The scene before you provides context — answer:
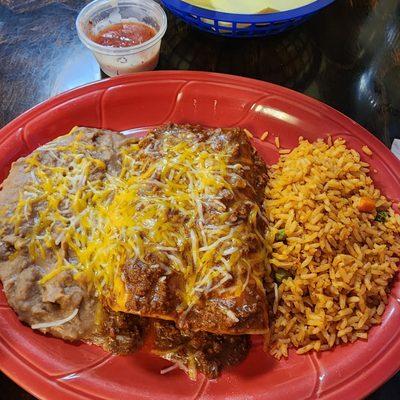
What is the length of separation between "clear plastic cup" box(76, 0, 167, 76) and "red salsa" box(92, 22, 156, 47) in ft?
0.15

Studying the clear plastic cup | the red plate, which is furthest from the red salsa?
the red plate

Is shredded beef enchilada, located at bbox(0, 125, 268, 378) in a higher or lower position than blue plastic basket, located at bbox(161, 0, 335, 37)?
lower

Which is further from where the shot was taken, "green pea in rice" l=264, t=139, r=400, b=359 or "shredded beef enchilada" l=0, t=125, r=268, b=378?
"green pea in rice" l=264, t=139, r=400, b=359

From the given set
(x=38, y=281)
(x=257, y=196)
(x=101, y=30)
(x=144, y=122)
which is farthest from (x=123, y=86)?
(x=38, y=281)

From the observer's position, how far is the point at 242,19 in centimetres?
241

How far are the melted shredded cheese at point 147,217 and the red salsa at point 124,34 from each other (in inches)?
31.7

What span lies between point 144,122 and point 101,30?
646 millimetres

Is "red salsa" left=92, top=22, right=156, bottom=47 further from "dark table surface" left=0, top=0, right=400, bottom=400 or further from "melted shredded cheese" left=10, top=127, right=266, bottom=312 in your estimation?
"melted shredded cheese" left=10, top=127, right=266, bottom=312

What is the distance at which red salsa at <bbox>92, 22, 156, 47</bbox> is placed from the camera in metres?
2.59

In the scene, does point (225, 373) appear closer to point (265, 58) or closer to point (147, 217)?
point (147, 217)

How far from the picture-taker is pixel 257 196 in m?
2.04

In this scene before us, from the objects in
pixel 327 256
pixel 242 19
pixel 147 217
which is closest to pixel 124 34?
pixel 242 19

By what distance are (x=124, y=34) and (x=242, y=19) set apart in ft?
2.22

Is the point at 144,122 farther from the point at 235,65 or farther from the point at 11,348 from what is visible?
the point at 11,348
